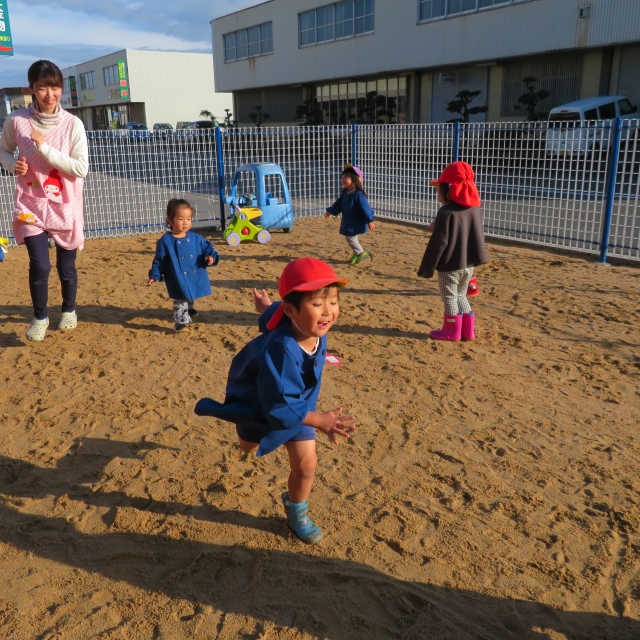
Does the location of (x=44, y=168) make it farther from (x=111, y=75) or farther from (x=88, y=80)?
(x=88, y=80)

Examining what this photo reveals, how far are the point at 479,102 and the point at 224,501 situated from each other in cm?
2868

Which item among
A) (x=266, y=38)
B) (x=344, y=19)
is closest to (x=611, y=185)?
(x=344, y=19)

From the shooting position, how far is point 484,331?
19.3 feet

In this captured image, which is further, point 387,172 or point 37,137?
point 387,172

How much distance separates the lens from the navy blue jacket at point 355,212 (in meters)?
8.31

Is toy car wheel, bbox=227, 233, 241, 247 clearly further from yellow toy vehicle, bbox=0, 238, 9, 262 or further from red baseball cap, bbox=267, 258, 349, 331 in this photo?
red baseball cap, bbox=267, 258, 349, 331

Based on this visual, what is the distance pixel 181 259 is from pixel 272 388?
3495mm

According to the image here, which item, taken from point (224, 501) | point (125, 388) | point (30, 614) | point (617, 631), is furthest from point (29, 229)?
point (617, 631)

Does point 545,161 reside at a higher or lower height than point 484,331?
higher

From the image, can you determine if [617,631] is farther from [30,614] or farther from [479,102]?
[479,102]

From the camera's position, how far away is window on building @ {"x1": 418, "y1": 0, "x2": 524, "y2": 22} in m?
25.7

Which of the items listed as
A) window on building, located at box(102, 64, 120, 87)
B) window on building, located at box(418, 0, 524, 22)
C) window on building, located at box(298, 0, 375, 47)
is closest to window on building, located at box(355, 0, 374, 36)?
window on building, located at box(298, 0, 375, 47)

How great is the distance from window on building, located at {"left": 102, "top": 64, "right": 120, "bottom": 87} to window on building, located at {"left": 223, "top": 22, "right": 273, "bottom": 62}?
70.9ft

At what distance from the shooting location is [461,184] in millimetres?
5301
